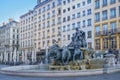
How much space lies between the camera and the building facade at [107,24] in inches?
1801

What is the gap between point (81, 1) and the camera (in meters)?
56.3

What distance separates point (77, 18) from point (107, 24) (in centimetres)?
1105

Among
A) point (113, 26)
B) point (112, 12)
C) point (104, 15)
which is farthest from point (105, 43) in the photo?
point (112, 12)

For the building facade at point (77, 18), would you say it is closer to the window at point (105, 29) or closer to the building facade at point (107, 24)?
the building facade at point (107, 24)

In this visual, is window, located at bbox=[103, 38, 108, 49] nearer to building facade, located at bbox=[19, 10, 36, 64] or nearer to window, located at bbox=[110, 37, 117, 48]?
window, located at bbox=[110, 37, 117, 48]

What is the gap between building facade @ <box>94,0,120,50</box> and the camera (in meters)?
45.8

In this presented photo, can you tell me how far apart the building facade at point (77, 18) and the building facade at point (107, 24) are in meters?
1.76

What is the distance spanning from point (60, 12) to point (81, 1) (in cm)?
976

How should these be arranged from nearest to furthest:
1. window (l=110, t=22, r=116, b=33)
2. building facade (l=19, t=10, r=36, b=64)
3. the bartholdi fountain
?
the bartholdi fountain
window (l=110, t=22, r=116, b=33)
building facade (l=19, t=10, r=36, b=64)

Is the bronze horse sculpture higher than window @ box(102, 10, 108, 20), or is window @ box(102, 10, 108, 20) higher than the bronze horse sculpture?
window @ box(102, 10, 108, 20)

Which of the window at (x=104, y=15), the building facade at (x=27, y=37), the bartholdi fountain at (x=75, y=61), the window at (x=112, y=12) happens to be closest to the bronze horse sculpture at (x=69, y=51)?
the bartholdi fountain at (x=75, y=61)

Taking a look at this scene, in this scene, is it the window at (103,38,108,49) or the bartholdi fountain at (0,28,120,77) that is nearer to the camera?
the bartholdi fountain at (0,28,120,77)

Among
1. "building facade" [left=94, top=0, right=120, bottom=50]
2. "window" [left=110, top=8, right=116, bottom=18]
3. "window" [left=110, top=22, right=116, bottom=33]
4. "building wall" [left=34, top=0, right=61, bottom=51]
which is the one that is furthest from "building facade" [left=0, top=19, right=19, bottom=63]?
"window" [left=110, top=8, right=116, bottom=18]

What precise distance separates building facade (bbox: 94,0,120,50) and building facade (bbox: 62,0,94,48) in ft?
5.78
